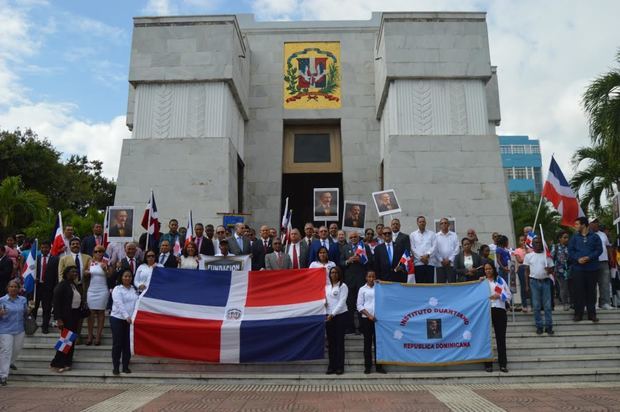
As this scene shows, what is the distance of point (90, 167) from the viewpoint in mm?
41406

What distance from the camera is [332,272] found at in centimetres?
820

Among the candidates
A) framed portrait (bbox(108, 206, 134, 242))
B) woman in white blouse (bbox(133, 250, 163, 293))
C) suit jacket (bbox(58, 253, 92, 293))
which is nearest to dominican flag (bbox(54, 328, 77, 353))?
suit jacket (bbox(58, 253, 92, 293))

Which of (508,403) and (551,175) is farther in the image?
(551,175)

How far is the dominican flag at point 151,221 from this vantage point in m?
11.0

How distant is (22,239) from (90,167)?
1260 inches

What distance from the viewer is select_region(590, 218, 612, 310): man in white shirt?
9922 mm

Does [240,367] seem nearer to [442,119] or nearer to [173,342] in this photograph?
[173,342]

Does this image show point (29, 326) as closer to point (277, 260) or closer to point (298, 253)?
point (277, 260)

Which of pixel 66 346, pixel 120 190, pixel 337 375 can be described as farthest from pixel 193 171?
pixel 337 375

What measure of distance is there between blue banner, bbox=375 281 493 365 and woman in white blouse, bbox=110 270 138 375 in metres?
4.27

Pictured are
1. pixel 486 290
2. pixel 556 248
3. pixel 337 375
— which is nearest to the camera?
pixel 337 375

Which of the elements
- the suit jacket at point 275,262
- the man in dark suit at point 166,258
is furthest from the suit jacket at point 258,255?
the man in dark suit at point 166,258

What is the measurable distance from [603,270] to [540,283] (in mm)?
1874

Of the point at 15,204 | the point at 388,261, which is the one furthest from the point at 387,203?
the point at 15,204
